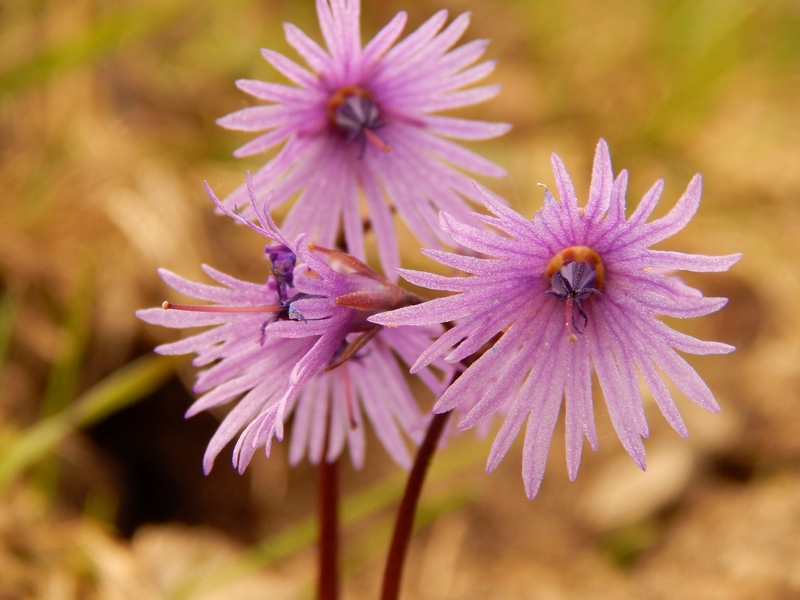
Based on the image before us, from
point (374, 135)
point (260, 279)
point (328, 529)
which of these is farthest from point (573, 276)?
point (260, 279)

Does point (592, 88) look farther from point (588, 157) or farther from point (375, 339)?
point (375, 339)

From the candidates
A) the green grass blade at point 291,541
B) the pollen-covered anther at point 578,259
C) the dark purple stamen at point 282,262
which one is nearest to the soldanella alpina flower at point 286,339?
the dark purple stamen at point 282,262

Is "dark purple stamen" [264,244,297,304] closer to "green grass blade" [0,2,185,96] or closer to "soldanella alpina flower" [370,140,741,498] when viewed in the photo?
"soldanella alpina flower" [370,140,741,498]

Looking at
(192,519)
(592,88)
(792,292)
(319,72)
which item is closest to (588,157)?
(592,88)

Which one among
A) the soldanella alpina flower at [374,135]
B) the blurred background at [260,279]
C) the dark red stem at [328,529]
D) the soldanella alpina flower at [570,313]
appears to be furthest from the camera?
the blurred background at [260,279]

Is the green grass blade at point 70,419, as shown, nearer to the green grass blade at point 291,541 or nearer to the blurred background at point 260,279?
the blurred background at point 260,279
